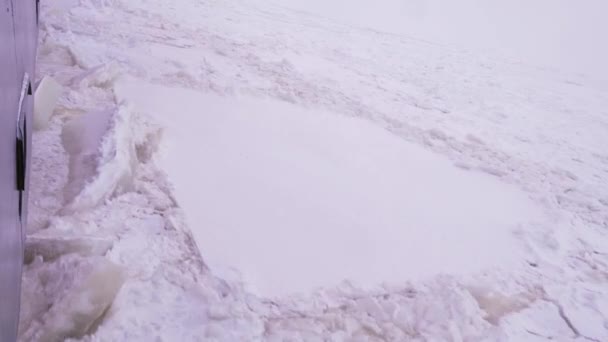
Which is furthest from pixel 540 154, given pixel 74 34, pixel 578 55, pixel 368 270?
pixel 578 55

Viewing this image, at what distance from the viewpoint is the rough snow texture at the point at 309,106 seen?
1842mm

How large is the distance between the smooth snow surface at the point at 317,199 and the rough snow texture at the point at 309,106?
0.47 feet

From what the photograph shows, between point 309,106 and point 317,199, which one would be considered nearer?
point 317,199

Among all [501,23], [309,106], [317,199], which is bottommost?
[317,199]

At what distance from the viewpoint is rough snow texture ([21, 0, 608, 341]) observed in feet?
6.04

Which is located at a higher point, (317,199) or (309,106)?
(309,106)

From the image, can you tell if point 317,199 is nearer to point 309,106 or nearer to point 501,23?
point 309,106

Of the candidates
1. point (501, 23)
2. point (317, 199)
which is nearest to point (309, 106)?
point (317, 199)

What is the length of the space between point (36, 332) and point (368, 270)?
148 centimetres

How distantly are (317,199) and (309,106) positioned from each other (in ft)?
5.17

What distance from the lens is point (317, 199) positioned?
2785 millimetres

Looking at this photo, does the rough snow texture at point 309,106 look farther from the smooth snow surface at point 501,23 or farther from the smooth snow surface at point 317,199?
the smooth snow surface at point 501,23

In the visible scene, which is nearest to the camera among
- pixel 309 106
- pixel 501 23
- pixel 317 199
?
pixel 317 199

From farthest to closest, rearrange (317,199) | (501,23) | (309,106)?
(501,23) → (309,106) → (317,199)
